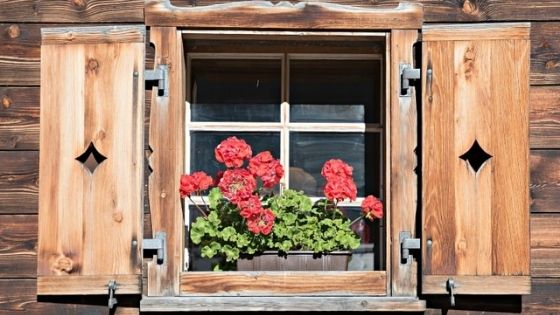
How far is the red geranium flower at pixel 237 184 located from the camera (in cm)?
387

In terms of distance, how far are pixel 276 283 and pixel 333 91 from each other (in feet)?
2.85

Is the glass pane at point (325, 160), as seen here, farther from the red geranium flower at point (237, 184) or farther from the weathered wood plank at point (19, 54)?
the weathered wood plank at point (19, 54)

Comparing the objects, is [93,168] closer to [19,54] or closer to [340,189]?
[19,54]

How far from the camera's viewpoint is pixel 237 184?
12.8ft

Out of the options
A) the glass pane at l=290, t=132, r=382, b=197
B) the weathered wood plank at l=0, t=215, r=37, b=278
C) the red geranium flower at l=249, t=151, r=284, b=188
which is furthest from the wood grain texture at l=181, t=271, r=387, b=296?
the weathered wood plank at l=0, t=215, r=37, b=278

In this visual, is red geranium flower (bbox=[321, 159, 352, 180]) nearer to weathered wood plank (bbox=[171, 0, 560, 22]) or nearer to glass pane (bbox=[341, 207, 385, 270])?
glass pane (bbox=[341, 207, 385, 270])

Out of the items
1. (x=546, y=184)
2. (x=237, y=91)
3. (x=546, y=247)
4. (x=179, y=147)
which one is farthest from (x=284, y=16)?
(x=546, y=247)

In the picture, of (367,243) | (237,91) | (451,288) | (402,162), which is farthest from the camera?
(237,91)

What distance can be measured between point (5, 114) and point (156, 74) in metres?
0.59

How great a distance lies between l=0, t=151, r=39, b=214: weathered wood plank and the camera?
3.95 m

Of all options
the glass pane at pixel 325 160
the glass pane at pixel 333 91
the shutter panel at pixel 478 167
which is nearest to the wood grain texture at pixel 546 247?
the shutter panel at pixel 478 167

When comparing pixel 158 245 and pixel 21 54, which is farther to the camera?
pixel 21 54

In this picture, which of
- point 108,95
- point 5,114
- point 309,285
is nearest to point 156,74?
point 108,95

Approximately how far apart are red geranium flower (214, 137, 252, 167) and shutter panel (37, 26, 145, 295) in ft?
0.99
